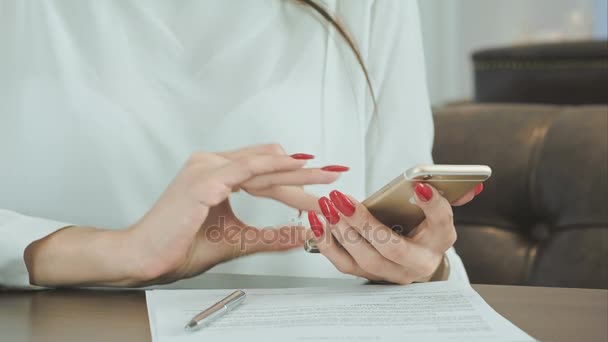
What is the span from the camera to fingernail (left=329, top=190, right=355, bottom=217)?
27.5 inches

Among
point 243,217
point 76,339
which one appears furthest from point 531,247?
point 76,339

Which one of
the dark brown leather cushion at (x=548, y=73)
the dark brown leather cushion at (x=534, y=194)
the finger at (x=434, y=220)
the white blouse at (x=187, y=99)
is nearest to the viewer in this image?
the finger at (x=434, y=220)

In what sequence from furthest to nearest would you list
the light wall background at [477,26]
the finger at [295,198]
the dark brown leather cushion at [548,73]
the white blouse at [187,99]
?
the light wall background at [477,26]
the dark brown leather cushion at [548,73]
the white blouse at [187,99]
the finger at [295,198]

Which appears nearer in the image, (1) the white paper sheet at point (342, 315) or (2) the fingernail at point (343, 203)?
(1) the white paper sheet at point (342, 315)

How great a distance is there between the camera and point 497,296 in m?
0.74

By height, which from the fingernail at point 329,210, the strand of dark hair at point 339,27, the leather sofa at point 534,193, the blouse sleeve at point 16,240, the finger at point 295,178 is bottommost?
the leather sofa at point 534,193

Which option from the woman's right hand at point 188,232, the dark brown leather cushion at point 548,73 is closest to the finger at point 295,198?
the woman's right hand at point 188,232

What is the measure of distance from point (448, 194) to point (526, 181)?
0.56 meters

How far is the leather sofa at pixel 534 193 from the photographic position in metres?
1.16

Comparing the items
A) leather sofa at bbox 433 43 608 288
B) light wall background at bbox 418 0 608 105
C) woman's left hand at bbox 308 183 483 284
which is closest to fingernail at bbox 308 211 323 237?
woman's left hand at bbox 308 183 483 284

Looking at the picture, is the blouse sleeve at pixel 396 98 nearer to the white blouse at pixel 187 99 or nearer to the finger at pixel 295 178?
the white blouse at pixel 187 99

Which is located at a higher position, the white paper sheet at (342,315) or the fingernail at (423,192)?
the fingernail at (423,192)

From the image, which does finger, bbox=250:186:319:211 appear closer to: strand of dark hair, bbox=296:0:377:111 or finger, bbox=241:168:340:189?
finger, bbox=241:168:340:189

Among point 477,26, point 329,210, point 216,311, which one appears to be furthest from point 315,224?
point 477,26
